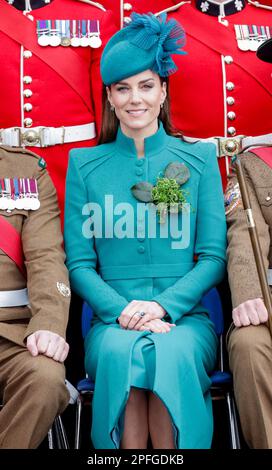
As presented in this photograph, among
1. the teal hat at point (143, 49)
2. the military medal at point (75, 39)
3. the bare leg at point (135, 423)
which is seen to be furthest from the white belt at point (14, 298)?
the military medal at point (75, 39)

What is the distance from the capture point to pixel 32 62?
15.1 feet

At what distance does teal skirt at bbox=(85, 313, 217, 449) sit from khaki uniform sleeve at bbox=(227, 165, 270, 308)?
22cm

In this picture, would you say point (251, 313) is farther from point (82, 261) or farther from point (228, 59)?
point (228, 59)

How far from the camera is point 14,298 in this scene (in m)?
4.08

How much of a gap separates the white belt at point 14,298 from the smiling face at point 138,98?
694mm

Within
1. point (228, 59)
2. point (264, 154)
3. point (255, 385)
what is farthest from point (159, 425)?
point (228, 59)

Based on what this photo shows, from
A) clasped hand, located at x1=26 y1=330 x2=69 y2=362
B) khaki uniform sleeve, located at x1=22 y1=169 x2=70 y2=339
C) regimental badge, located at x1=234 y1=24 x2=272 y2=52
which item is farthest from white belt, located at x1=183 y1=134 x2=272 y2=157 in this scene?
clasped hand, located at x1=26 y1=330 x2=69 y2=362

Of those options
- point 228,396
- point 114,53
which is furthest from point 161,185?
point 228,396

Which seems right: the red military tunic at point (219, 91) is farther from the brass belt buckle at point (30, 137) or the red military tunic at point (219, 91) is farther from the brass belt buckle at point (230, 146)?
the brass belt buckle at point (30, 137)

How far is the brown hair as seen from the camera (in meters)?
4.30

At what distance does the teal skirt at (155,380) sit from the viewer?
3.69m

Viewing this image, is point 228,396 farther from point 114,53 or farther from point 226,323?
point 114,53

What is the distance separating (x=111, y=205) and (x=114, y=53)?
0.52 metres
